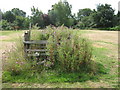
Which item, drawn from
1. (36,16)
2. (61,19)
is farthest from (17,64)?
(61,19)

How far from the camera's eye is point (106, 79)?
292cm

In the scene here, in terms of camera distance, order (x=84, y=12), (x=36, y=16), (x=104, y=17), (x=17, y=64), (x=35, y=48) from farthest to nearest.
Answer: (x=84, y=12) → (x=104, y=17) → (x=36, y=16) → (x=35, y=48) → (x=17, y=64)

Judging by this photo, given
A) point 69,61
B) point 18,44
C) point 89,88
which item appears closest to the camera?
point 89,88

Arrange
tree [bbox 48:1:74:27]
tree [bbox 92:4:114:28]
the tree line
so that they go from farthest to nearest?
1. tree [bbox 92:4:114:28]
2. tree [bbox 48:1:74:27]
3. the tree line

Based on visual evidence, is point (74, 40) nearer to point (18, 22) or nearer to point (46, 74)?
point (46, 74)

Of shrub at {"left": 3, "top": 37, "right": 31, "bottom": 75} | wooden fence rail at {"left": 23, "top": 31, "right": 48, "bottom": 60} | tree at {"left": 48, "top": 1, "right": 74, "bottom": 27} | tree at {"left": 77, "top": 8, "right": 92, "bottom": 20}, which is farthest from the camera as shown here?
tree at {"left": 77, "top": 8, "right": 92, "bottom": 20}

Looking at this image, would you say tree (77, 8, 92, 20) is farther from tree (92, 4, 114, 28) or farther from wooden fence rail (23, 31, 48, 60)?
wooden fence rail (23, 31, 48, 60)

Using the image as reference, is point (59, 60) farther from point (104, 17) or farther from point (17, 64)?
point (104, 17)

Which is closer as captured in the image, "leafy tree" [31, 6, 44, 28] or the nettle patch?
the nettle patch

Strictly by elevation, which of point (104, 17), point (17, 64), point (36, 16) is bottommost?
point (17, 64)

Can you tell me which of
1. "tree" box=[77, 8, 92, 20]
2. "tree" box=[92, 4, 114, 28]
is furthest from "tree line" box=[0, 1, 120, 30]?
"tree" box=[77, 8, 92, 20]

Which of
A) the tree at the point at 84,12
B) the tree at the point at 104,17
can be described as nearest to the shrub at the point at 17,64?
the tree at the point at 104,17

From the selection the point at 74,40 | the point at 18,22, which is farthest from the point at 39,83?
the point at 18,22

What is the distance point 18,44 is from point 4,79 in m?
1.59
